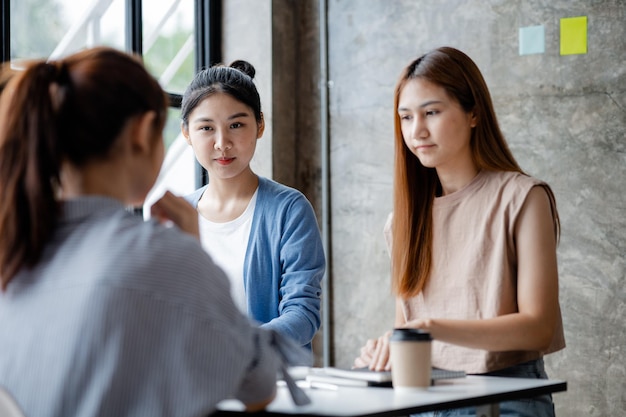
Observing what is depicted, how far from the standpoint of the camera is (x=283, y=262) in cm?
234

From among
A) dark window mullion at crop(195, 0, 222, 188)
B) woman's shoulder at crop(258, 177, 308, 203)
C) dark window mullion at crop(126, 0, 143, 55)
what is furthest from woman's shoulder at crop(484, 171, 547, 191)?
dark window mullion at crop(195, 0, 222, 188)

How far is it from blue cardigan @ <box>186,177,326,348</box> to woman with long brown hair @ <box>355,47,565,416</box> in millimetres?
240

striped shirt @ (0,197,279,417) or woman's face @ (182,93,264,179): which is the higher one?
woman's face @ (182,93,264,179)

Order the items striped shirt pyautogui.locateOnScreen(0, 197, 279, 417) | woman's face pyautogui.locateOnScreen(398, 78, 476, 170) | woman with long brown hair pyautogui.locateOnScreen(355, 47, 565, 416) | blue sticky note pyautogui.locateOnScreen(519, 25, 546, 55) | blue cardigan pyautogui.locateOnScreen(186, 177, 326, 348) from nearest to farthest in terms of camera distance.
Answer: striped shirt pyautogui.locateOnScreen(0, 197, 279, 417)
woman with long brown hair pyautogui.locateOnScreen(355, 47, 565, 416)
woman's face pyautogui.locateOnScreen(398, 78, 476, 170)
blue cardigan pyautogui.locateOnScreen(186, 177, 326, 348)
blue sticky note pyautogui.locateOnScreen(519, 25, 546, 55)

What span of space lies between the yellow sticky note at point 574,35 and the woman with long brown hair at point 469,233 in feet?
5.78

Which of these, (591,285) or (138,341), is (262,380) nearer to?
(138,341)

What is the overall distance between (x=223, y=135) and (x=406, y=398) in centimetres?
102

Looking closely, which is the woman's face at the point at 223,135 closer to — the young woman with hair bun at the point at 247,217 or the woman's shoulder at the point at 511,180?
the young woman with hair bun at the point at 247,217

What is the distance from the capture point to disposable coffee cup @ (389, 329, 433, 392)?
1.67 metres

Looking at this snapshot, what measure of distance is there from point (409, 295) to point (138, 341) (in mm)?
1012

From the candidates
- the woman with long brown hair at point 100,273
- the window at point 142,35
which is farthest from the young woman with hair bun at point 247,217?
the window at point 142,35

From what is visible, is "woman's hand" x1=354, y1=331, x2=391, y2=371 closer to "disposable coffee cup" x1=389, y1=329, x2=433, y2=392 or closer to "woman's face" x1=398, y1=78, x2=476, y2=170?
"disposable coffee cup" x1=389, y1=329, x2=433, y2=392

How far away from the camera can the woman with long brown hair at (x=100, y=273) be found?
1176 millimetres

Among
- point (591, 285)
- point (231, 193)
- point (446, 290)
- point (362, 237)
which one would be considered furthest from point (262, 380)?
point (362, 237)
